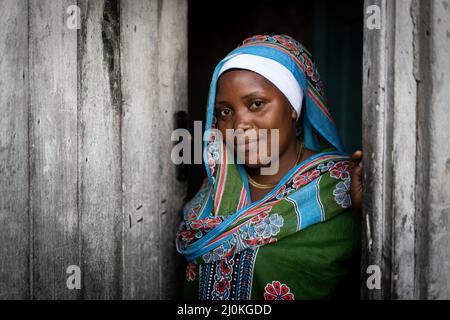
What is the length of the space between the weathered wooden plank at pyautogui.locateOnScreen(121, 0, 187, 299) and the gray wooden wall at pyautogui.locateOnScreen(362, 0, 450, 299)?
856mm

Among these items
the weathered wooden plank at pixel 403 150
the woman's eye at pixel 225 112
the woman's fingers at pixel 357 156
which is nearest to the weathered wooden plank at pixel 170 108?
the woman's eye at pixel 225 112

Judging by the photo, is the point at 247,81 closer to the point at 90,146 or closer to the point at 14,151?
the point at 90,146

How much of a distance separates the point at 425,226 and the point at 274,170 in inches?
26.0

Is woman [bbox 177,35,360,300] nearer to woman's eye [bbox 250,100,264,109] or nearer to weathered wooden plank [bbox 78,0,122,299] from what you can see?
woman's eye [bbox 250,100,264,109]

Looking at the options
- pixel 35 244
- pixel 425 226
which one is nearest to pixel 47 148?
pixel 35 244

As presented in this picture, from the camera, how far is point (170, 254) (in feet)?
6.63

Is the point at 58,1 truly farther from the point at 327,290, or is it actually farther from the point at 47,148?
the point at 327,290

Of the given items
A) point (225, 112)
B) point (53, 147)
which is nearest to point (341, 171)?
point (225, 112)

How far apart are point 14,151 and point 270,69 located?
947 mm

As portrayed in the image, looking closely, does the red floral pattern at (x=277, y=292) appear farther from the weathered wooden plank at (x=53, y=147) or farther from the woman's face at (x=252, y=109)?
the weathered wooden plank at (x=53, y=147)

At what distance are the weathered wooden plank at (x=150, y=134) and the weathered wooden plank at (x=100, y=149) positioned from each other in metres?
0.04

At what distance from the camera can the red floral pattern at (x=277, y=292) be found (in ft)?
5.50
